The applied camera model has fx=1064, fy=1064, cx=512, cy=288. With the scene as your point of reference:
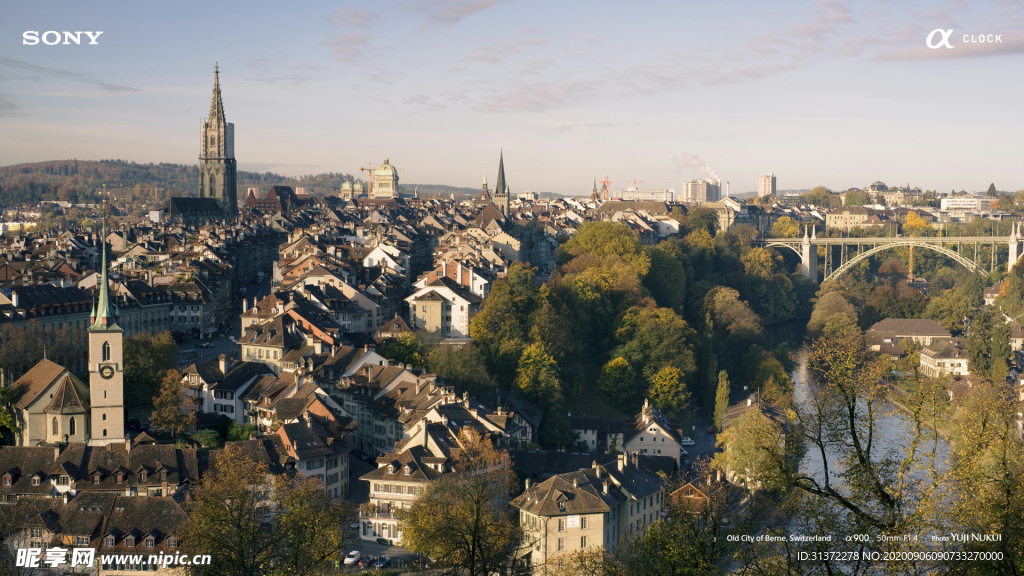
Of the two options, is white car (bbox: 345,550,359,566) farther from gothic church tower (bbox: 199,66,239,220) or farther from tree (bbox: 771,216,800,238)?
tree (bbox: 771,216,800,238)

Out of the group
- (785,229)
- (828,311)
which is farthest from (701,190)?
(828,311)

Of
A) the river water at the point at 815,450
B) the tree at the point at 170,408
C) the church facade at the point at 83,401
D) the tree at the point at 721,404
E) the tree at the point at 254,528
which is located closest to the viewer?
the tree at the point at 254,528

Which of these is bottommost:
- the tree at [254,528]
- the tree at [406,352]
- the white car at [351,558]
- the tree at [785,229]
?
the white car at [351,558]

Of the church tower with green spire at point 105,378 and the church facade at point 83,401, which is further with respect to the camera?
the church tower with green spire at point 105,378

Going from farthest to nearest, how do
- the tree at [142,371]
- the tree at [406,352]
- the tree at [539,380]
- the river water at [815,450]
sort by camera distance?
1. the tree at [539,380]
2. the tree at [406,352]
3. the tree at [142,371]
4. the river water at [815,450]

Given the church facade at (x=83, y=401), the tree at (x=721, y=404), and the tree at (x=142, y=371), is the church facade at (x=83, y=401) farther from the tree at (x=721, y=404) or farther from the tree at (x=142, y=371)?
the tree at (x=721, y=404)

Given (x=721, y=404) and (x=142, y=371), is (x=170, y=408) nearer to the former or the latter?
(x=142, y=371)

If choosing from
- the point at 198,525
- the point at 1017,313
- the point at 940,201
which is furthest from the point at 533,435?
the point at 940,201

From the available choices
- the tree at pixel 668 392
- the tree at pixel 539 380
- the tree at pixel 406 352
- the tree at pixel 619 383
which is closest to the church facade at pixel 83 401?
the tree at pixel 406 352
